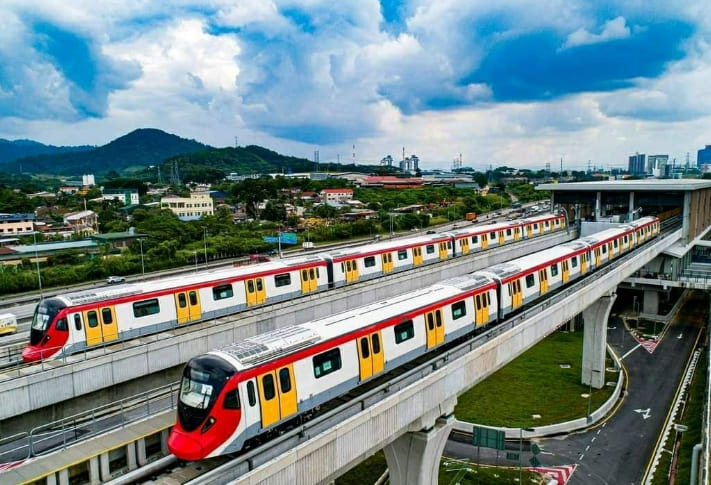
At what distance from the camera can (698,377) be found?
35188 mm

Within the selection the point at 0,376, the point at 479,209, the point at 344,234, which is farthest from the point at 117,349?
the point at 479,209

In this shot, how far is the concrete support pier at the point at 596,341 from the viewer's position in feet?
113

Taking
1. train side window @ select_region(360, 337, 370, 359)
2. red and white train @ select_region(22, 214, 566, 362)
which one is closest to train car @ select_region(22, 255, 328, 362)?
red and white train @ select_region(22, 214, 566, 362)

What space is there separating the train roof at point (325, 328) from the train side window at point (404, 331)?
16.0 inches

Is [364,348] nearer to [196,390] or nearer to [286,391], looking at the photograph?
[286,391]

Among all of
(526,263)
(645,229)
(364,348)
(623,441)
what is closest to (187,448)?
(364,348)

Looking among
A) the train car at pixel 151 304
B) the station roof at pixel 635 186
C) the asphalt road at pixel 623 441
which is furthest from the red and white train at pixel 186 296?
the station roof at pixel 635 186

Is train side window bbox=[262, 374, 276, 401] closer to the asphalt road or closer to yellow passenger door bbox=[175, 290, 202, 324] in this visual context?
yellow passenger door bbox=[175, 290, 202, 324]

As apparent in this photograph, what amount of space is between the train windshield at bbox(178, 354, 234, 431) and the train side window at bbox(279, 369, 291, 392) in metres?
1.46

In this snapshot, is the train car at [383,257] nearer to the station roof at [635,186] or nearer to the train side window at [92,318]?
the train side window at [92,318]

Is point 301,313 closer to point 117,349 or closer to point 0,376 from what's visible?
point 117,349

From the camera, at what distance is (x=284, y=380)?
42.4 ft

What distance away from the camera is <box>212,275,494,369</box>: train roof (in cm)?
1266

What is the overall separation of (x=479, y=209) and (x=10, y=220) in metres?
88.6
